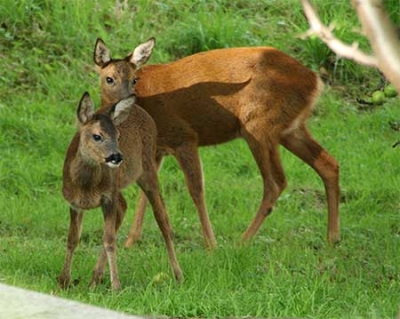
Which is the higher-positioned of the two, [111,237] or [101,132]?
[101,132]

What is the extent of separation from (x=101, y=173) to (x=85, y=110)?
1.33 ft

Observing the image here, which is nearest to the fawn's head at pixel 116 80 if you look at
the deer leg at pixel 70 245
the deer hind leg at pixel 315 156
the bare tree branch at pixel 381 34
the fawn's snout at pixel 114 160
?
the deer hind leg at pixel 315 156

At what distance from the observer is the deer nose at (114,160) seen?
6.67 m

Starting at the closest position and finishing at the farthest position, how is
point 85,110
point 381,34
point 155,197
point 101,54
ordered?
point 381,34 < point 85,110 < point 155,197 < point 101,54

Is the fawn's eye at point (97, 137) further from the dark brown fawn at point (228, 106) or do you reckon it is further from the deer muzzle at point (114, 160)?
the dark brown fawn at point (228, 106)

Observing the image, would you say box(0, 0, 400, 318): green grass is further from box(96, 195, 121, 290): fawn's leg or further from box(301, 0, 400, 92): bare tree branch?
box(301, 0, 400, 92): bare tree branch

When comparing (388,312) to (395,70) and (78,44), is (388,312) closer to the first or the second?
(395,70)

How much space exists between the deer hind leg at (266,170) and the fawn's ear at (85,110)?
175 cm

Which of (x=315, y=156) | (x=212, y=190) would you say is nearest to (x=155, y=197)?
(x=315, y=156)

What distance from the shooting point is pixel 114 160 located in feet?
21.9

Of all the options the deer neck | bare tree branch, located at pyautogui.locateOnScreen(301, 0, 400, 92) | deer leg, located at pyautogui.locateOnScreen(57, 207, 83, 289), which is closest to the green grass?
deer leg, located at pyautogui.locateOnScreen(57, 207, 83, 289)

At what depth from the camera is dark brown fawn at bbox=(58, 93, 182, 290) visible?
272 inches

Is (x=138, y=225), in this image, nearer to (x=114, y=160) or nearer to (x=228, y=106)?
(x=228, y=106)

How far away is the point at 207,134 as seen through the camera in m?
8.80
